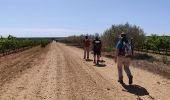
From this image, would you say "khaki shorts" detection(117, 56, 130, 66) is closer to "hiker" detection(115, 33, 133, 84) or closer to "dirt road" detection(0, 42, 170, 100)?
"hiker" detection(115, 33, 133, 84)

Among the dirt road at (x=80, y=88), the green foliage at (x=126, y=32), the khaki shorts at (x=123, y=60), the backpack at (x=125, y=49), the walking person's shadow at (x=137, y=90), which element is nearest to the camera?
the dirt road at (x=80, y=88)

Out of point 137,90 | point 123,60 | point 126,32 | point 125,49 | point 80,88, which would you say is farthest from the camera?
point 126,32

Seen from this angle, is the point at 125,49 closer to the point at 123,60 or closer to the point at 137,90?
the point at 123,60

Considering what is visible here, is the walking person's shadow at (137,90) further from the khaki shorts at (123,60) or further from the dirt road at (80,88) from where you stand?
the khaki shorts at (123,60)

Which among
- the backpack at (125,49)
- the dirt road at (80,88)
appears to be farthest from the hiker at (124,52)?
the dirt road at (80,88)

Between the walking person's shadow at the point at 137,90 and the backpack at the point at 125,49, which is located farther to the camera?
the backpack at the point at 125,49

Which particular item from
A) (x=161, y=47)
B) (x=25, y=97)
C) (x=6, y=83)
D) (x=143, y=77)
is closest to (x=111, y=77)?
(x=143, y=77)

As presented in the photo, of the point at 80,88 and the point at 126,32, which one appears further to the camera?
the point at 126,32

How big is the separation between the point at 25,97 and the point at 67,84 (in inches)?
117

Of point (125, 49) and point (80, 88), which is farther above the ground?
point (125, 49)

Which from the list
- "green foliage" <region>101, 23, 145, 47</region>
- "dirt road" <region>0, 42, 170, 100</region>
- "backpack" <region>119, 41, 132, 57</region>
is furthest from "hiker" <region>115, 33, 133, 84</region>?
"green foliage" <region>101, 23, 145, 47</region>

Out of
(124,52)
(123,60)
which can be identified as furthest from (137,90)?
(124,52)

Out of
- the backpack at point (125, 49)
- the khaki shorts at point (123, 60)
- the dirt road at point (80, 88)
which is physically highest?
the backpack at point (125, 49)

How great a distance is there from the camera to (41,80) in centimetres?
1477
